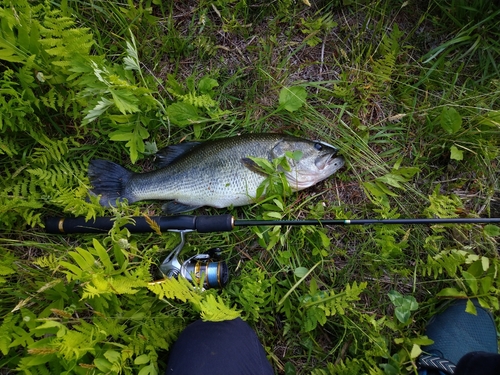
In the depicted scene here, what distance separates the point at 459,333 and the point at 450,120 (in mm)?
1738

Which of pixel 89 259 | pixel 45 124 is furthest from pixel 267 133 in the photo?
pixel 45 124

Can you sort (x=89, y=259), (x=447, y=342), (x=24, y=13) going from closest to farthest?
(x=89, y=259)
(x=24, y=13)
(x=447, y=342)

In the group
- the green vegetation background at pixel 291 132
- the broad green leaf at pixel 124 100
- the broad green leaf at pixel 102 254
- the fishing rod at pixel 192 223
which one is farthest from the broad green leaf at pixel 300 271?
the broad green leaf at pixel 124 100

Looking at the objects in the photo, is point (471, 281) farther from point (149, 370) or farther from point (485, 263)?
point (149, 370)

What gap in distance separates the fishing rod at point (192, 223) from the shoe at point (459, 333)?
807 millimetres

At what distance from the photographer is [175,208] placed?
10.0ft

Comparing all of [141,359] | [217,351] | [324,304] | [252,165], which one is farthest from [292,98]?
[141,359]

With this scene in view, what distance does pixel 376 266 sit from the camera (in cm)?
306

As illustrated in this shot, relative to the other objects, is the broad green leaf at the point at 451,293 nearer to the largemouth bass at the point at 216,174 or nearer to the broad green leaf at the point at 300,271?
the broad green leaf at the point at 300,271

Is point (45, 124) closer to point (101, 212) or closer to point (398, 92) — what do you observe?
point (101, 212)

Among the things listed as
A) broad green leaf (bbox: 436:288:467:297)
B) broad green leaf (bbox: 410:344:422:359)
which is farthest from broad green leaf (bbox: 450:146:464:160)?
broad green leaf (bbox: 410:344:422:359)

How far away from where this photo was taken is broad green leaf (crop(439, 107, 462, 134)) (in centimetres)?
296

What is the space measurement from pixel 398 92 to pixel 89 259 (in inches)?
113

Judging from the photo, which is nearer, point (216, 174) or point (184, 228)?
point (184, 228)
